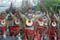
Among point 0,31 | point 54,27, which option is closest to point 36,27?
point 54,27

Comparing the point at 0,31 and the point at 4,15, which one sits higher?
the point at 4,15

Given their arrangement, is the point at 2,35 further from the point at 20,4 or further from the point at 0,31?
the point at 20,4

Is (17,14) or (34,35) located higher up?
(17,14)

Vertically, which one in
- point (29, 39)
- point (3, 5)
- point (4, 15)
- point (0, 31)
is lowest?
point (29, 39)

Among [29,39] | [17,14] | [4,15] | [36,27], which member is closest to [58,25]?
[36,27]

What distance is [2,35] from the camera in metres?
2.16

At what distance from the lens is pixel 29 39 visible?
214 centimetres

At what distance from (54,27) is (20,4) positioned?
25.4 inches

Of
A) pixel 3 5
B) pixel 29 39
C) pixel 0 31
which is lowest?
pixel 29 39

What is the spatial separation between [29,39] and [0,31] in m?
0.48

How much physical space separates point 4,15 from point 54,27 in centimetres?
81

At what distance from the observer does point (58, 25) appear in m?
2.14

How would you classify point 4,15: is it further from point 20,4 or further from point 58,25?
point 58,25

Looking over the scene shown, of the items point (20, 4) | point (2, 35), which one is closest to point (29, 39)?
point (2, 35)
